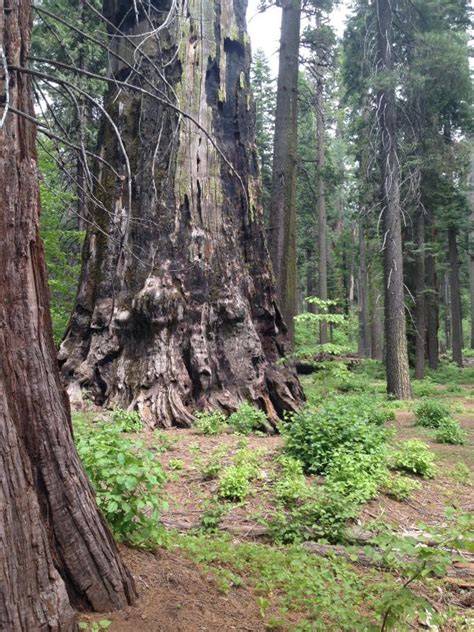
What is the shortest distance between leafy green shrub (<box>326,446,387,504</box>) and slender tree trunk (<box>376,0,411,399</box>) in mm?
7326

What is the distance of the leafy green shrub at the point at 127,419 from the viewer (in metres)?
6.94

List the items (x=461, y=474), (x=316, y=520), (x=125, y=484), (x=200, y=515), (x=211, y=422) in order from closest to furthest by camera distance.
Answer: (x=125, y=484), (x=316, y=520), (x=200, y=515), (x=461, y=474), (x=211, y=422)

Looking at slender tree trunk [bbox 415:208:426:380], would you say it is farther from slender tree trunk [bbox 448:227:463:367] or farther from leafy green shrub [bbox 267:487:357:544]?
leafy green shrub [bbox 267:487:357:544]

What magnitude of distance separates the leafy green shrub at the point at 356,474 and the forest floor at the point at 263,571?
0.16m

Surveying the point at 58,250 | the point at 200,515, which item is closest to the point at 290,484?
the point at 200,515

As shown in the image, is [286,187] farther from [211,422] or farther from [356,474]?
[356,474]

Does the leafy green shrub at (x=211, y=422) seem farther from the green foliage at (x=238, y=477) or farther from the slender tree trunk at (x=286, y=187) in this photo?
the slender tree trunk at (x=286, y=187)

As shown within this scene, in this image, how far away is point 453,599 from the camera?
12.1 feet

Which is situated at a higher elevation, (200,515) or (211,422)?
(211,422)

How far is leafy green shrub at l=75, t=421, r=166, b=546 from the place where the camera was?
292cm

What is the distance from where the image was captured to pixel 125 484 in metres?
2.83

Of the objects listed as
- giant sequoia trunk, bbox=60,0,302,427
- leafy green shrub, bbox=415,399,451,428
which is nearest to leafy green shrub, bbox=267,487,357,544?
giant sequoia trunk, bbox=60,0,302,427

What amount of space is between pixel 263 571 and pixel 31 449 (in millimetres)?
2098

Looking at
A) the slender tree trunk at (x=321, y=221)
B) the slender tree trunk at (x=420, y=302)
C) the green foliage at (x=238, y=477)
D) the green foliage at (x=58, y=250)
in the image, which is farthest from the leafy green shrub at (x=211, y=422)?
the slender tree trunk at (x=321, y=221)
